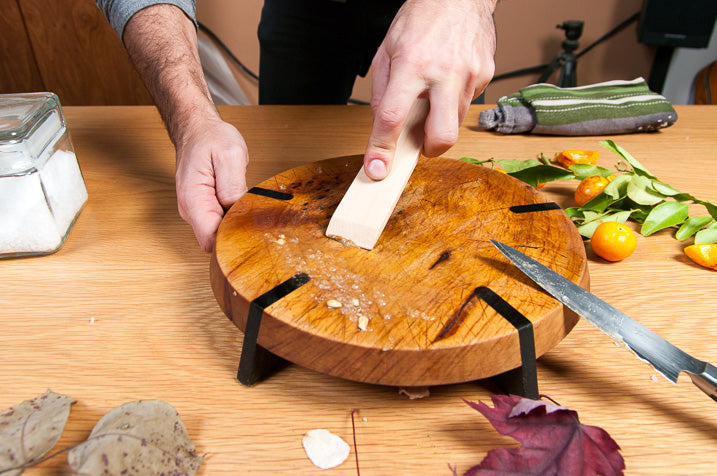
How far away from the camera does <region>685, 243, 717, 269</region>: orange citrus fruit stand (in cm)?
79

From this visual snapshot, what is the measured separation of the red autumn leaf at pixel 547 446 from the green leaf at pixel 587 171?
2.09 feet

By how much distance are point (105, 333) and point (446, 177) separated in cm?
58

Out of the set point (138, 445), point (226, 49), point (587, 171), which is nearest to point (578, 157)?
point (587, 171)

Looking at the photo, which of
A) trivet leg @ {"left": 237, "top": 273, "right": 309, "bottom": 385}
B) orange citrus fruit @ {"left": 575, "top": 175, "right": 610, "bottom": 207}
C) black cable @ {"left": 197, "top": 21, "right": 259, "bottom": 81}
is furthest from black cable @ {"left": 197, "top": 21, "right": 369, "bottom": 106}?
trivet leg @ {"left": 237, "top": 273, "right": 309, "bottom": 385}

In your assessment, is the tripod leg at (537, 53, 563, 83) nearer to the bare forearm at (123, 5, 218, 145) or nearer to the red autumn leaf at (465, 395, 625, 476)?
the bare forearm at (123, 5, 218, 145)

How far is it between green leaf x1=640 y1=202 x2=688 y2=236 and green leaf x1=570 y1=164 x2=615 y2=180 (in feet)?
0.53

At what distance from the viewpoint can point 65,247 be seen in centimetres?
86

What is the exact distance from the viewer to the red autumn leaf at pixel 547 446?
47 centimetres

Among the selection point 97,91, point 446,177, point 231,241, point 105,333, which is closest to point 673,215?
point 446,177

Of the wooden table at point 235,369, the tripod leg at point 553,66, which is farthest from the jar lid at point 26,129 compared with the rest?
the tripod leg at point 553,66

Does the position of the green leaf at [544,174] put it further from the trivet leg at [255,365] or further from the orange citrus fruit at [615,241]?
the trivet leg at [255,365]

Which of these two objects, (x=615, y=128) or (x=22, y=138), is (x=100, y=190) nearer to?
(x=22, y=138)

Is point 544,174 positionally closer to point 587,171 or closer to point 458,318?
point 587,171

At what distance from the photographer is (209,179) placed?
812 mm
